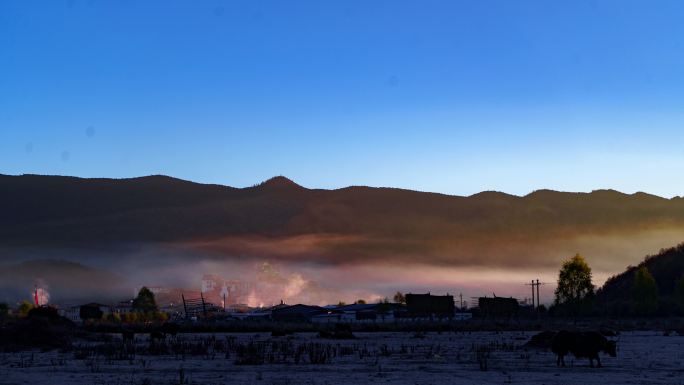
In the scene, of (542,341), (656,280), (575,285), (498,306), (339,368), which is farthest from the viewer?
(656,280)

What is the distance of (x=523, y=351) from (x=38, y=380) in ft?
78.1

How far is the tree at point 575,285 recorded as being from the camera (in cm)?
12431

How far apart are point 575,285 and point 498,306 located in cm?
2405

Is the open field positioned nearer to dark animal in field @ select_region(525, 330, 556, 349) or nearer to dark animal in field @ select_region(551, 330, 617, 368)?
dark animal in field @ select_region(551, 330, 617, 368)

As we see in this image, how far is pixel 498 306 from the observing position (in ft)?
481

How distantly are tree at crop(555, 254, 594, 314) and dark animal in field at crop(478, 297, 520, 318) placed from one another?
65.2ft

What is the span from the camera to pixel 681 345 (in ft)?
156

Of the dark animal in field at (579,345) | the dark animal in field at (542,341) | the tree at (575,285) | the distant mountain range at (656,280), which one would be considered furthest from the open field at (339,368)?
the distant mountain range at (656,280)

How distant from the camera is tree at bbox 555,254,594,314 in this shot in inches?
4894

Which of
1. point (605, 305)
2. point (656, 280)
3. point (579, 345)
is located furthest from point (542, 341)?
point (656, 280)

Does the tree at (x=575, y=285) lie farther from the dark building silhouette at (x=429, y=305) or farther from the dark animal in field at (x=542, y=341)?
the dark animal in field at (x=542, y=341)

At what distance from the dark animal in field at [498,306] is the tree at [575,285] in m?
19.9

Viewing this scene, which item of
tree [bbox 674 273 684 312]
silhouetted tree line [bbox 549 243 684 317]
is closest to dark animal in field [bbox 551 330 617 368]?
silhouetted tree line [bbox 549 243 684 317]

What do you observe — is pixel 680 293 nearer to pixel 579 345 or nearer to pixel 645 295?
pixel 645 295
